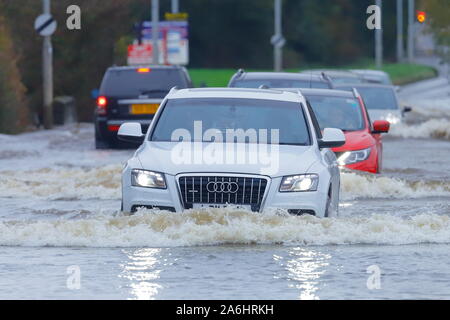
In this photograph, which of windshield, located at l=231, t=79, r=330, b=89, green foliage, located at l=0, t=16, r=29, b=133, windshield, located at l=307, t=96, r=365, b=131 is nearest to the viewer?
windshield, located at l=307, t=96, r=365, b=131

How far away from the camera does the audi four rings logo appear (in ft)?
44.8

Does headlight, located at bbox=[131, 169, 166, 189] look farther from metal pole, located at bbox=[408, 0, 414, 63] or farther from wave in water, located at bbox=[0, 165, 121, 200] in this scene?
metal pole, located at bbox=[408, 0, 414, 63]

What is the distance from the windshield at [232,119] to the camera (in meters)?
14.9

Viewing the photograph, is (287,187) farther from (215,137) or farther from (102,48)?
(102,48)

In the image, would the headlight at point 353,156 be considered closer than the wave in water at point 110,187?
No

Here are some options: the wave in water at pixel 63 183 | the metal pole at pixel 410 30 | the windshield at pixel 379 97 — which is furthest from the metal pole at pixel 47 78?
the metal pole at pixel 410 30

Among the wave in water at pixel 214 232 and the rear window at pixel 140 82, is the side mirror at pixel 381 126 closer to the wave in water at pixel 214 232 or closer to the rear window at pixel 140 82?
the wave in water at pixel 214 232

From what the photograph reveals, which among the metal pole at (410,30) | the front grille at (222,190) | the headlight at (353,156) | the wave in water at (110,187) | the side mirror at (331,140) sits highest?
the side mirror at (331,140)

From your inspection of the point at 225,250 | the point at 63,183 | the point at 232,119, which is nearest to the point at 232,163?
the point at 225,250

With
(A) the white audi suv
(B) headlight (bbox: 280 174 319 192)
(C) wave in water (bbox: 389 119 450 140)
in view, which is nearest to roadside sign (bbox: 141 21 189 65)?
(C) wave in water (bbox: 389 119 450 140)

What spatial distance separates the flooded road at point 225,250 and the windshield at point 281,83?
3.80m

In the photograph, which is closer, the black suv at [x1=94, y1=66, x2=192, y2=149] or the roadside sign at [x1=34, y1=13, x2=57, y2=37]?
the black suv at [x1=94, y1=66, x2=192, y2=149]

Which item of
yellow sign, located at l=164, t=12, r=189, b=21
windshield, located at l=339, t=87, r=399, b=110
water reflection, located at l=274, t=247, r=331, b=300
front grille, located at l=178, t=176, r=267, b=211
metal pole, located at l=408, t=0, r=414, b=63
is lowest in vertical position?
metal pole, located at l=408, t=0, r=414, b=63

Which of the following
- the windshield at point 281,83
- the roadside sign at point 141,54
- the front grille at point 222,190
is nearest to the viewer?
the front grille at point 222,190
